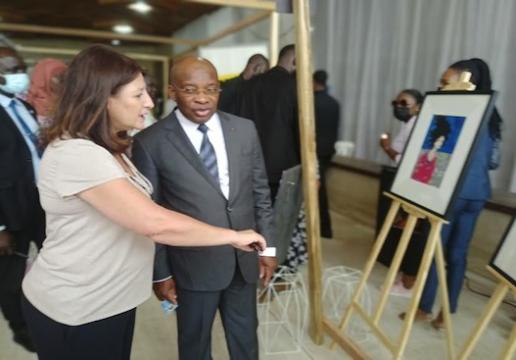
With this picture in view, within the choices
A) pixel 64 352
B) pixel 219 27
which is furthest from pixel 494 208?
pixel 219 27

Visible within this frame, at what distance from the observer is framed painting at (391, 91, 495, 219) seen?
1427 mm

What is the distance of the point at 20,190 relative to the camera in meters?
1.80

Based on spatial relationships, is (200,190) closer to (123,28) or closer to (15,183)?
(15,183)

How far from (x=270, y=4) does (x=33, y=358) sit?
2.66 meters

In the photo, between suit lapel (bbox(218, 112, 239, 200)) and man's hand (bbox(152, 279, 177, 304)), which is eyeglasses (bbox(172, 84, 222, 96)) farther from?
man's hand (bbox(152, 279, 177, 304))

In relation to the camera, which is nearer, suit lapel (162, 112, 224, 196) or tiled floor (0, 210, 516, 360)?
suit lapel (162, 112, 224, 196)

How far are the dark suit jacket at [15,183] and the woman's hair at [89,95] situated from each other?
942 millimetres

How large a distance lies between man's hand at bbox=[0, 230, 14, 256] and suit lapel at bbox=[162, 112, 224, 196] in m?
0.98

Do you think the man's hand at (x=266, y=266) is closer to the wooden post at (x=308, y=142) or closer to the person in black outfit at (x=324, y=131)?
the wooden post at (x=308, y=142)

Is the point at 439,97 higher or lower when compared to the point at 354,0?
lower

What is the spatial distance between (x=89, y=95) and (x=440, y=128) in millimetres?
1240

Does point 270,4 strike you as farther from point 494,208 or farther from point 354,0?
point 494,208

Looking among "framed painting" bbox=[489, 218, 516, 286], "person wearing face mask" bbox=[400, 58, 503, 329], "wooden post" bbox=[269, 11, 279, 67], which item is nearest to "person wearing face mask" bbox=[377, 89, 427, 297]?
"person wearing face mask" bbox=[400, 58, 503, 329]

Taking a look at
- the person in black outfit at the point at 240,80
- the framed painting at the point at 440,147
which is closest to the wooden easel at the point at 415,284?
the framed painting at the point at 440,147
